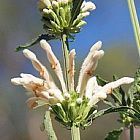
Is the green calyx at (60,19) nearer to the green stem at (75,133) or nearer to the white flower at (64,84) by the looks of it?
the white flower at (64,84)

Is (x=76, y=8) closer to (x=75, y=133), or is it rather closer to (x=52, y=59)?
(x=52, y=59)

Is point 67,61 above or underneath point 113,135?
above

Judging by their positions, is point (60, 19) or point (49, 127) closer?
point (49, 127)

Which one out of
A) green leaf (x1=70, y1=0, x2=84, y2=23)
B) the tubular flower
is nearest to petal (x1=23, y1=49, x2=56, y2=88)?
the tubular flower

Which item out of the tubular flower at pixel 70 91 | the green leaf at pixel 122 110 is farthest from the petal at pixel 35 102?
the green leaf at pixel 122 110

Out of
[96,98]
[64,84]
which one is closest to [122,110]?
[96,98]

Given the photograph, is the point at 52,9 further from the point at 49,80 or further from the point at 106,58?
the point at 106,58

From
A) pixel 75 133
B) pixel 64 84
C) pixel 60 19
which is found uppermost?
pixel 60 19
